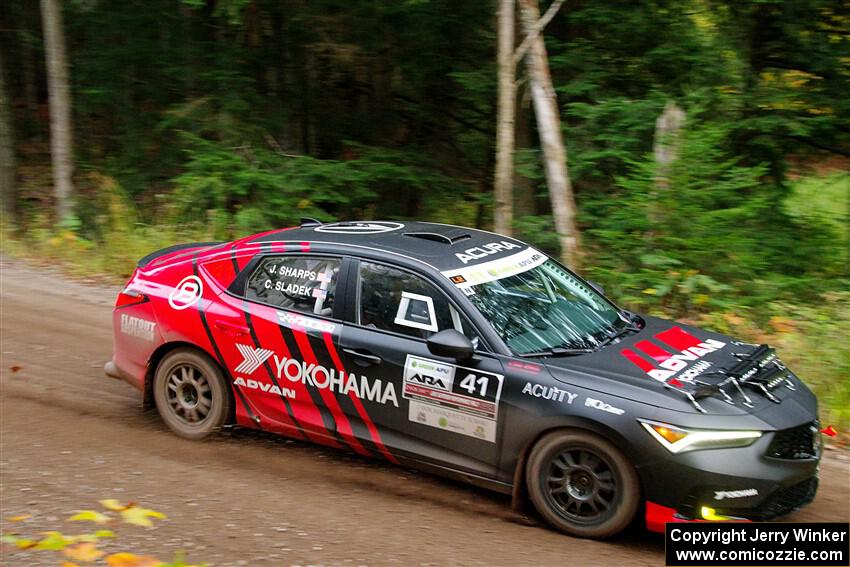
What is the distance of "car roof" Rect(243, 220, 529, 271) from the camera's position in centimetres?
584

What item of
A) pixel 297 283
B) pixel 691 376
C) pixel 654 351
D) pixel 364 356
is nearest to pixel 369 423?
pixel 364 356

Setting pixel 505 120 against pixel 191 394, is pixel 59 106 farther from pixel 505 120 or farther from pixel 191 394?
pixel 191 394

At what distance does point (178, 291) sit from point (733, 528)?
423 cm

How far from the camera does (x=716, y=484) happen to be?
183 inches

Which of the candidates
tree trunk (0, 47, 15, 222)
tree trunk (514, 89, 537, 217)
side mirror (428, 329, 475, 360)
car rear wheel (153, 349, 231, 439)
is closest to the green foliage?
tree trunk (514, 89, 537, 217)

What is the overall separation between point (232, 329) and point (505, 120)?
5831mm

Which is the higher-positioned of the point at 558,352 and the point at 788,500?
the point at 558,352

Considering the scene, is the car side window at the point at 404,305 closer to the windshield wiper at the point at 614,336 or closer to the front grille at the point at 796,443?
the windshield wiper at the point at 614,336

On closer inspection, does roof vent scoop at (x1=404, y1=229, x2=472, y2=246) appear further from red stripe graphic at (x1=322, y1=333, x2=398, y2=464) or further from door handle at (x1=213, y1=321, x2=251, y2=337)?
door handle at (x1=213, y1=321, x2=251, y2=337)

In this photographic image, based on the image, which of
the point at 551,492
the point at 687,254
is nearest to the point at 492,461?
the point at 551,492

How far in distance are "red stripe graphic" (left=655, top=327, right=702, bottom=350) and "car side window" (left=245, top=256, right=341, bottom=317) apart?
231 centimetres

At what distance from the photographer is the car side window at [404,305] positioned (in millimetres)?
5527

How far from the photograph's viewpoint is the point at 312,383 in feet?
19.3

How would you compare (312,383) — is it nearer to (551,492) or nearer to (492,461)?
(492,461)
